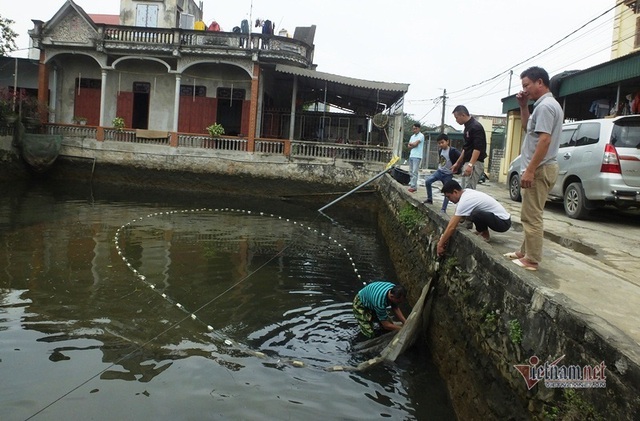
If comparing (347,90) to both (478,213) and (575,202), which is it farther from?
(478,213)

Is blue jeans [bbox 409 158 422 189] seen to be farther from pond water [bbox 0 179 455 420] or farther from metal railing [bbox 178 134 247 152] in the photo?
metal railing [bbox 178 134 247 152]

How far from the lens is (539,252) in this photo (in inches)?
174

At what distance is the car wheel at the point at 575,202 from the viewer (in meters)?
8.15

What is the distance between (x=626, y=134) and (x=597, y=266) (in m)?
3.61

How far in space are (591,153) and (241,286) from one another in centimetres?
591

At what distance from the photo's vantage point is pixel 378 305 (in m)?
5.50

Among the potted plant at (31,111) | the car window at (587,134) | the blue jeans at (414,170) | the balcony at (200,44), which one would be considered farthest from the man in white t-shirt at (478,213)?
the potted plant at (31,111)

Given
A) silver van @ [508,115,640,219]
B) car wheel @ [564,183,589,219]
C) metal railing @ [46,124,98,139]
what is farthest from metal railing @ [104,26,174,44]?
car wheel @ [564,183,589,219]

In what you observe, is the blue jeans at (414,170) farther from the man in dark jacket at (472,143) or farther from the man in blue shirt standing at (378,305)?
the man in blue shirt standing at (378,305)

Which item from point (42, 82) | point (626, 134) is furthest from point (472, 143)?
point (42, 82)

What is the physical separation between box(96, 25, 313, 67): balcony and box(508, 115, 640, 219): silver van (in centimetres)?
1319

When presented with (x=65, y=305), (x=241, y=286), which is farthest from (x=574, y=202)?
(x=65, y=305)

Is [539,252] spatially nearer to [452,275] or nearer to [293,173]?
[452,275]

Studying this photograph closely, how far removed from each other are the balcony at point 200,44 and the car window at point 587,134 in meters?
13.0
